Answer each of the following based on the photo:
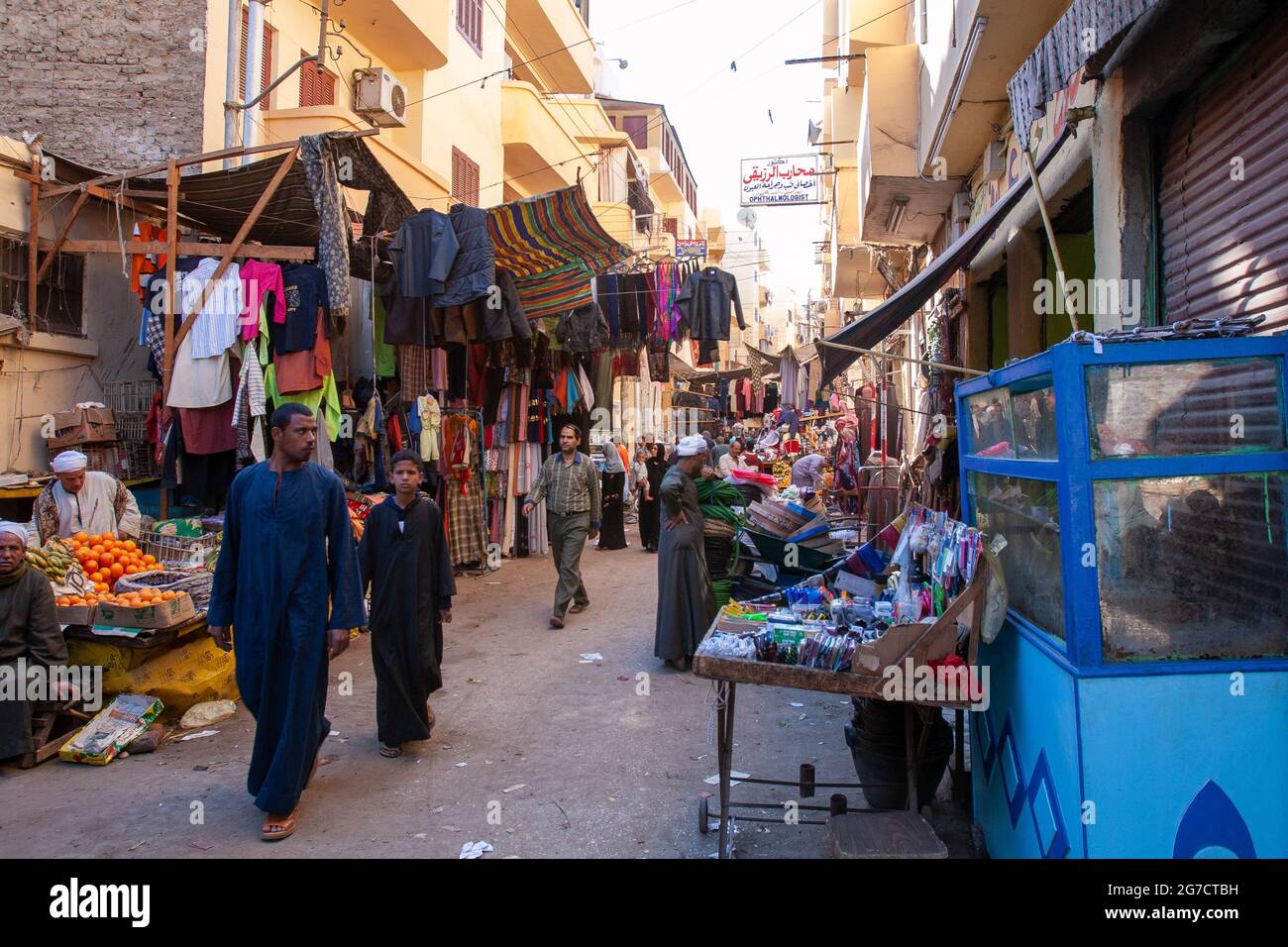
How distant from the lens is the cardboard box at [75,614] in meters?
5.75

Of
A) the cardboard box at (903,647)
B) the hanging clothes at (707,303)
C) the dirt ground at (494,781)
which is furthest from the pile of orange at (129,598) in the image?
the hanging clothes at (707,303)

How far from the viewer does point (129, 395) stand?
30.1 feet

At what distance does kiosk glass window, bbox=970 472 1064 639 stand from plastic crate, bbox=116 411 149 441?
803 centimetres

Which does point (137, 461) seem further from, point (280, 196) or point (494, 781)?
point (494, 781)

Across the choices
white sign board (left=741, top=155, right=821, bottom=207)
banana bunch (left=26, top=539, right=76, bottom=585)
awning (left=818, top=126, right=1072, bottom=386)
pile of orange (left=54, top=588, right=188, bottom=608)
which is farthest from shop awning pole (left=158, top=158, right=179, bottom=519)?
white sign board (left=741, top=155, right=821, bottom=207)

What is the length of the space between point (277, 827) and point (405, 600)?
1.62 m

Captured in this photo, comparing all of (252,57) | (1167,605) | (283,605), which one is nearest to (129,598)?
(283,605)

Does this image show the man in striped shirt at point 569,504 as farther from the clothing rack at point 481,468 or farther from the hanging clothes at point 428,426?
the clothing rack at point 481,468

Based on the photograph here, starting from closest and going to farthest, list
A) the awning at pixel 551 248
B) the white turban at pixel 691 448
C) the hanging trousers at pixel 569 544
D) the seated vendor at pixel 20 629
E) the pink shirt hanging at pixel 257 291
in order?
1. the seated vendor at pixel 20 629
2. the white turban at pixel 691 448
3. the pink shirt hanging at pixel 257 291
4. the hanging trousers at pixel 569 544
5. the awning at pixel 551 248

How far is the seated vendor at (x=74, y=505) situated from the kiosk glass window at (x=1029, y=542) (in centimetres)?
639

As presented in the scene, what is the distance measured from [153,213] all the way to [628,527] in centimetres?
1051
